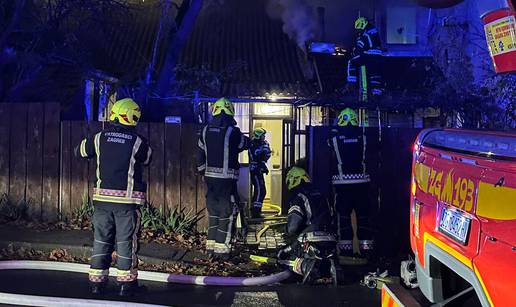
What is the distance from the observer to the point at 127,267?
5.02 meters

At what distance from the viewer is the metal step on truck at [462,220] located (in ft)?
6.35

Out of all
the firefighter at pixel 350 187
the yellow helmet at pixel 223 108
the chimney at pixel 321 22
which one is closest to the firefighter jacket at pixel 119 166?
the yellow helmet at pixel 223 108

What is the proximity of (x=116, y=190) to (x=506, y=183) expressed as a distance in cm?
388

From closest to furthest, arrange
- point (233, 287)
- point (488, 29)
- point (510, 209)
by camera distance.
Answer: point (510, 209) → point (488, 29) → point (233, 287)

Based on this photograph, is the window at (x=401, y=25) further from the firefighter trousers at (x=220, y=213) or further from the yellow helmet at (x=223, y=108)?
the firefighter trousers at (x=220, y=213)

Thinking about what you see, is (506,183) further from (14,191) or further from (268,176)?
(268,176)

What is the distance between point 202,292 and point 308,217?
1418mm

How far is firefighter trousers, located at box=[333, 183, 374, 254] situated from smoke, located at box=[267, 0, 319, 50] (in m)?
7.33

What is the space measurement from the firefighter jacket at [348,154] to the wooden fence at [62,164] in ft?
6.84

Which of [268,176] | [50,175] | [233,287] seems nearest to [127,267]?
[233,287]

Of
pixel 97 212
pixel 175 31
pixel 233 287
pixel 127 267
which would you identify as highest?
pixel 175 31

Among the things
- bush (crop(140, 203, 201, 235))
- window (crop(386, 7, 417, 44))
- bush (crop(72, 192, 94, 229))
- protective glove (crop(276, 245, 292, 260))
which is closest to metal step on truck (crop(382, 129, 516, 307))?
protective glove (crop(276, 245, 292, 260))

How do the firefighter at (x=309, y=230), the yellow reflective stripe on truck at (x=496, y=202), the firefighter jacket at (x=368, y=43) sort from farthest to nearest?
the firefighter jacket at (x=368, y=43)
the firefighter at (x=309, y=230)
the yellow reflective stripe on truck at (x=496, y=202)

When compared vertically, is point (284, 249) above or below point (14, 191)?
below
